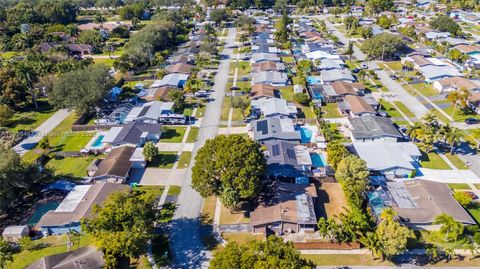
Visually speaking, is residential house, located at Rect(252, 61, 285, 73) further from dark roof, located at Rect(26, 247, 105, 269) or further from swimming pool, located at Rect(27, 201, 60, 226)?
dark roof, located at Rect(26, 247, 105, 269)

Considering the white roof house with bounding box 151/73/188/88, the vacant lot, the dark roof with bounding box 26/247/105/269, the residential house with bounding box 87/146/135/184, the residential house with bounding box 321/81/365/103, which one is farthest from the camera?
the white roof house with bounding box 151/73/188/88

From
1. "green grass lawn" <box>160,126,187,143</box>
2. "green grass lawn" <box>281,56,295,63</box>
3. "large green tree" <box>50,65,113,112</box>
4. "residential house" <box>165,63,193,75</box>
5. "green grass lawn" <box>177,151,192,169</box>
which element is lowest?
"green grass lawn" <box>177,151,192,169</box>

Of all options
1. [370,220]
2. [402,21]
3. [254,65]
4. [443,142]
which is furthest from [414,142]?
[402,21]

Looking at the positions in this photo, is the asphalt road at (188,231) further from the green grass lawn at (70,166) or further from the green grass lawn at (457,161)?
the green grass lawn at (457,161)

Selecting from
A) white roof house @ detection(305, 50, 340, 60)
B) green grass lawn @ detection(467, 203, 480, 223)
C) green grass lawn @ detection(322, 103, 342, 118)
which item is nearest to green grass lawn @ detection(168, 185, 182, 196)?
Result: green grass lawn @ detection(322, 103, 342, 118)

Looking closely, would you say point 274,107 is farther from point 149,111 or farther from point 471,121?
point 471,121

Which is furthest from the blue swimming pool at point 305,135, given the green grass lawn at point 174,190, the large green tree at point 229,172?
the green grass lawn at point 174,190

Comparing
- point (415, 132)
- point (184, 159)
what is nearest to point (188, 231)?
point (184, 159)
